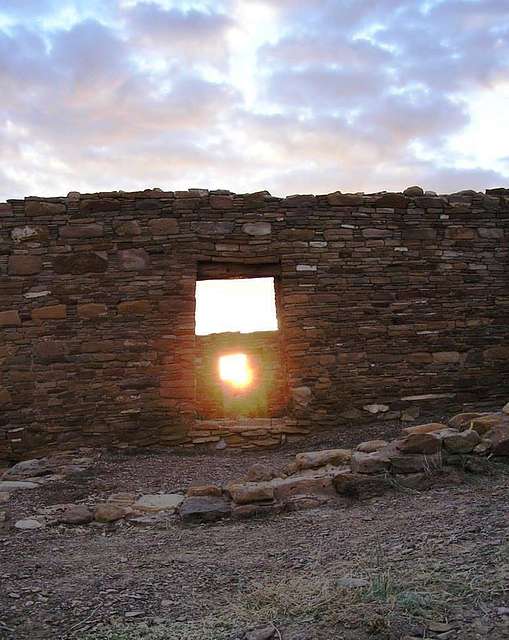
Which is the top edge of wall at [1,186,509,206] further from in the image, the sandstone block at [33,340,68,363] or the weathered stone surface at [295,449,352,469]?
the weathered stone surface at [295,449,352,469]

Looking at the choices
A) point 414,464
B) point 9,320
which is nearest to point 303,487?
point 414,464

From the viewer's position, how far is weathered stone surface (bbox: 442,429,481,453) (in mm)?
4806

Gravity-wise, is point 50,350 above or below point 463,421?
above

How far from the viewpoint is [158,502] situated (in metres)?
4.82

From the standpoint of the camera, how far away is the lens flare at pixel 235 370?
43.7 feet

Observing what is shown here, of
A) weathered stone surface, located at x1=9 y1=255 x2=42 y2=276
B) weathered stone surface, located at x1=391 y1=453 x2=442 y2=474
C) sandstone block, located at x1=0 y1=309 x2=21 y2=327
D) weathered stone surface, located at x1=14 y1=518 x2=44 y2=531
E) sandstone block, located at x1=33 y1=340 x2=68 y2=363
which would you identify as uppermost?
weathered stone surface, located at x1=9 y1=255 x2=42 y2=276

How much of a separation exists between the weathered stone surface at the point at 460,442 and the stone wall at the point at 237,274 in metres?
2.43

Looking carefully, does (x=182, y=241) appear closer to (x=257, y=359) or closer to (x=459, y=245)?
(x=459, y=245)

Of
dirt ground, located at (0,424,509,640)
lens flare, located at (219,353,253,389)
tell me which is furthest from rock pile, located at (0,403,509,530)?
lens flare, located at (219,353,253,389)

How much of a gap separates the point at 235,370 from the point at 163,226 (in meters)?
6.59

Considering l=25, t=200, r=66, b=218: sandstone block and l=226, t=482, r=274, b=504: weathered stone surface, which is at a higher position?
l=25, t=200, r=66, b=218: sandstone block

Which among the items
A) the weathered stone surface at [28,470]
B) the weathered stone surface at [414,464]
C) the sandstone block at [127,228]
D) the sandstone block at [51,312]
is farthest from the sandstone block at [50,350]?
the weathered stone surface at [414,464]

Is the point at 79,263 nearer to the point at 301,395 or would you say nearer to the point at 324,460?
the point at 301,395

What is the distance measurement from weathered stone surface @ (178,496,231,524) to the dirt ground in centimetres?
9
